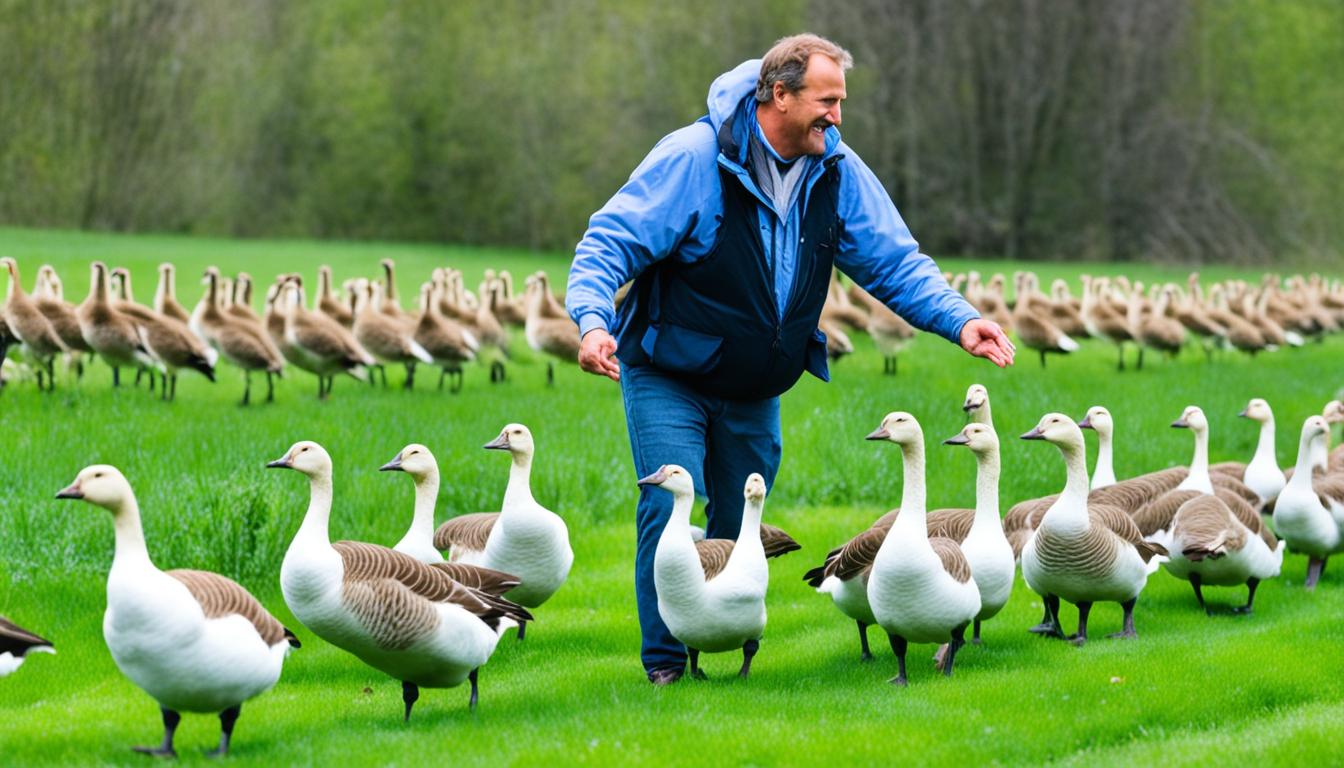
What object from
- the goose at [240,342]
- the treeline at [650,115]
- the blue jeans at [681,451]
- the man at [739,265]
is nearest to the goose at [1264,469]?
the man at [739,265]

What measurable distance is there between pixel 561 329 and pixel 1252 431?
8566 millimetres

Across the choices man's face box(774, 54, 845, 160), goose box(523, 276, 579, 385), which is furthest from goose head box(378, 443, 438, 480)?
goose box(523, 276, 579, 385)

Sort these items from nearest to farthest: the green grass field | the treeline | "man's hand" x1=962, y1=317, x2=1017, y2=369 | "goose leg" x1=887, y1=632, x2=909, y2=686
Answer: the green grass field, "man's hand" x1=962, y1=317, x2=1017, y2=369, "goose leg" x1=887, y1=632, x2=909, y2=686, the treeline

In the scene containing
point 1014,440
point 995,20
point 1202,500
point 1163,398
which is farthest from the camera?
point 995,20

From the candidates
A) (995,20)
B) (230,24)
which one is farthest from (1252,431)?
(230,24)

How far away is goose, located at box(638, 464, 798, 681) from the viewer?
7.81 meters

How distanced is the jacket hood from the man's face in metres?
0.21

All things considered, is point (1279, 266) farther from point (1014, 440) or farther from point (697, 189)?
point (697, 189)

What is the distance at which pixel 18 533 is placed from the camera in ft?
35.9

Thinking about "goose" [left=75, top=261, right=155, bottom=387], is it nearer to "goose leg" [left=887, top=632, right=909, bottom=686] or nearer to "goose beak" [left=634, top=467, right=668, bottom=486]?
A: "goose beak" [left=634, top=467, right=668, bottom=486]

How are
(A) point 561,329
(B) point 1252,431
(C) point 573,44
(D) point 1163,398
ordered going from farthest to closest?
1. (C) point 573,44
2. (A) point 561,329
3. (D) point 1163,398
4. (B) point 1252,431

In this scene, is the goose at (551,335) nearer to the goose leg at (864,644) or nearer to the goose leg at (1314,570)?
the goose leg at (1314,570)

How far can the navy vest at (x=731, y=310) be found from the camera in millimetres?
A: 7676

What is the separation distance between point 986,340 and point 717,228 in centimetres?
146
